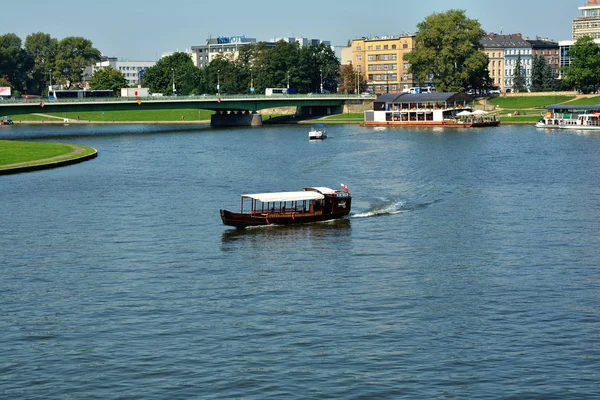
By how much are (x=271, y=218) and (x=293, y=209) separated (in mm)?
2172

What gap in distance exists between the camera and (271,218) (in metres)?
60.7

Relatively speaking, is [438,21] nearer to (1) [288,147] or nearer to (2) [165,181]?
(1) [288,147]

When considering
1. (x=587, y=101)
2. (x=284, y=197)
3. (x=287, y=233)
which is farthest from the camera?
(x=587, y=101)

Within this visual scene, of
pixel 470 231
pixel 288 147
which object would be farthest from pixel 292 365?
pixel 288 147

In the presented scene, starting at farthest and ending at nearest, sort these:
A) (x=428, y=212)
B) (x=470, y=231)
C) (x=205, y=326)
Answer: (x=428, y=212) → (x=470, y=231) → (x=205, y=326)

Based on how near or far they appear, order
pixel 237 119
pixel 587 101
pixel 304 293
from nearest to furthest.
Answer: pixel 304 293
pixel 587 101
pixel 237 119

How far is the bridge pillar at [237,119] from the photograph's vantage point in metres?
195

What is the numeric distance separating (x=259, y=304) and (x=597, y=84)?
544 ft

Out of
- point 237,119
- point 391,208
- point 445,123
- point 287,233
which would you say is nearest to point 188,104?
point 237,119

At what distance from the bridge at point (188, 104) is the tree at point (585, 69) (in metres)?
52.4

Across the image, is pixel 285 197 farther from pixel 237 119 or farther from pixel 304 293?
pixel 237 119

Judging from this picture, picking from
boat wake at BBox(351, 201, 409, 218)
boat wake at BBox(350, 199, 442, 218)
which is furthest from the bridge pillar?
boat wake at BBox(351, 201, 409, 218)

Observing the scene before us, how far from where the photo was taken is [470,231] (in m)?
57.7

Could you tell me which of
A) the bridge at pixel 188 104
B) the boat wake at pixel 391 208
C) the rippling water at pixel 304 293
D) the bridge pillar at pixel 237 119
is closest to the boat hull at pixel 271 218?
the rippling water at pixel 304 293
